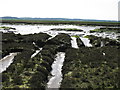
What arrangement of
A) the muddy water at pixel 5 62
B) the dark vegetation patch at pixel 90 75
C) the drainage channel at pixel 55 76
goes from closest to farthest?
the dark vegetation patch at pixel 90 75, the drainage channel at pixel 55 76, the muddy water at pixel 5 62

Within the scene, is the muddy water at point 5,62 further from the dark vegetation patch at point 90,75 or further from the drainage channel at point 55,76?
the dark vegetation patch at point 90,75

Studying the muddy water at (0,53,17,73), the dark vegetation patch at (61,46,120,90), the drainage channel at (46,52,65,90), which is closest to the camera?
the dark vegetation patch at (61,46,120,90)

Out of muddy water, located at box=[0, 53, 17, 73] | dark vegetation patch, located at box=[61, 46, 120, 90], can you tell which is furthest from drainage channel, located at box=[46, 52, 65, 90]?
muddy water, located at box=[0, 53, 17, 73]

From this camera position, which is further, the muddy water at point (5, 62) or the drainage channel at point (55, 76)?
the muddy water at point (5, 62)

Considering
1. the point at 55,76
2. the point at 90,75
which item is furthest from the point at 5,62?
the point at 90,75

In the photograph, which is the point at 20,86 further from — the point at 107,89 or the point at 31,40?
the point at 31,40

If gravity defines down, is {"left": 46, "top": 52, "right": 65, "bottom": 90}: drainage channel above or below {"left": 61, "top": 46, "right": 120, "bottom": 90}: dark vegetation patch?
below

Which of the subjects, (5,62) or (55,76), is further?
(5,62)

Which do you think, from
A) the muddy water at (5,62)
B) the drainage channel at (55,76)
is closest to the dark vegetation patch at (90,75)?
the drainage channel at (55,76)

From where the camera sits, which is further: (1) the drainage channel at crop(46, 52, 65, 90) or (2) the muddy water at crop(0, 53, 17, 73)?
(2) the muddy water at crop(0, 53, 17, 73)

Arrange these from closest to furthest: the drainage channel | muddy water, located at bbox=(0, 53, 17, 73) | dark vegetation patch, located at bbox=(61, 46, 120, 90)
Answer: dark vegetation patch, located at bbox=(61, 46, 120, 90)
the drainage channel
muddy water, located at bbox=(0, 53, 17, 73)

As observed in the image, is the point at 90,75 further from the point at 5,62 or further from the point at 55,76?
the point at 5,62

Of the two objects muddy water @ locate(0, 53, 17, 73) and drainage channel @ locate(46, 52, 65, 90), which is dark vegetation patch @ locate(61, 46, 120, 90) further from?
muddy water @ locate(0, 53, 17, 73)
